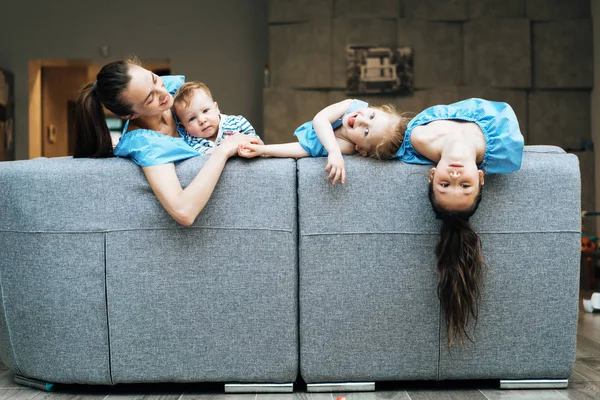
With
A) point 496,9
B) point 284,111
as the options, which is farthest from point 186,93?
point 496,9

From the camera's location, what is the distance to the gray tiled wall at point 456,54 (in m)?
6.20

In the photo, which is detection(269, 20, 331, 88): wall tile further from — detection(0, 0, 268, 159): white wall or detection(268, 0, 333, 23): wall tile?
detection(0, 0, 268, 159): white wall

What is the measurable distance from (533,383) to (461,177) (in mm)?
746

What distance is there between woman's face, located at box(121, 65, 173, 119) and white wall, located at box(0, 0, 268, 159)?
178 inches

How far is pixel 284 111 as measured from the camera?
6.22m

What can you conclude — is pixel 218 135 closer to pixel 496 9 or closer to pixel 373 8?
pixel 373 8

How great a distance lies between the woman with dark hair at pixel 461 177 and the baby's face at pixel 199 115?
27.4 inches

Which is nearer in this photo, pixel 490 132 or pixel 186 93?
pixel 490 132

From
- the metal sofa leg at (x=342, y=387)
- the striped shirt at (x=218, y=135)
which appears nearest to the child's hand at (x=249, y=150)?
the striped shirt at (x=218, y=135)

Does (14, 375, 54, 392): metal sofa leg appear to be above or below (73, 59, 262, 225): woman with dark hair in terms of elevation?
below

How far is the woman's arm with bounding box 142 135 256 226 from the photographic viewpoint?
6.52 feet

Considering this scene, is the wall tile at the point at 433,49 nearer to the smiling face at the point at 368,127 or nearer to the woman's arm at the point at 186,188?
the smiling face at the point at 368,127

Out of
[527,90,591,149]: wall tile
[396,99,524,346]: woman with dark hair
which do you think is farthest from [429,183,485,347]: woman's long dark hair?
[527,90,591,149]: wall tile

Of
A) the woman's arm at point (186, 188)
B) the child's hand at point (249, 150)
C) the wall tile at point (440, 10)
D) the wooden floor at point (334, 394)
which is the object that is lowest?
the wooden floor at point (334, 394)
